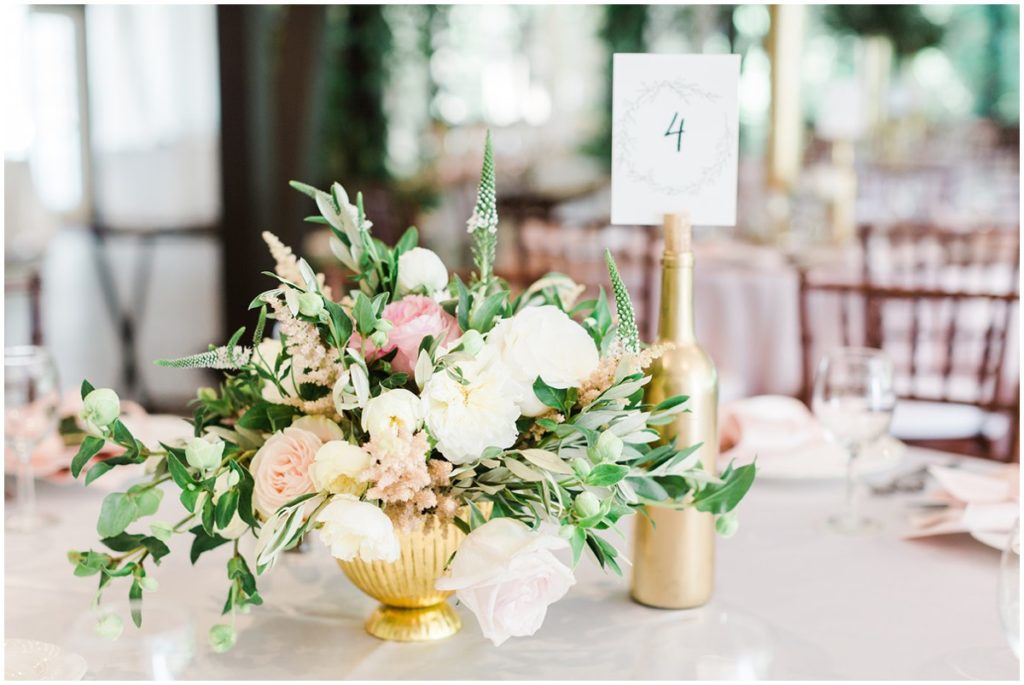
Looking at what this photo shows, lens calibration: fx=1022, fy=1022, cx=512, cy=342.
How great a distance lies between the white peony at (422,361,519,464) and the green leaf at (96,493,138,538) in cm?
24

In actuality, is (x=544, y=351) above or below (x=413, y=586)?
above

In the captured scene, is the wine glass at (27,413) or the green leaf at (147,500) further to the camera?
the wine glass at (27,413)

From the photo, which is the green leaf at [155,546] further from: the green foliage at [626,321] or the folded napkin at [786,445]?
the folded napkin at [786,445]

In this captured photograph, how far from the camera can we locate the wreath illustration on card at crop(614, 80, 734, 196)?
2.91 ft

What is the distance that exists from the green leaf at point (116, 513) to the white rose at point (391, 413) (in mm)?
202

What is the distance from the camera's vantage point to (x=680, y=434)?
0.87 meters

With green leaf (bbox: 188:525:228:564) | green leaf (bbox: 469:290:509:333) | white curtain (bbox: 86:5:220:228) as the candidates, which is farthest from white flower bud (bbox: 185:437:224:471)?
white curtain (bbox: 86:5:220:228)

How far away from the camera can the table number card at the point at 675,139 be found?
881 millimetres

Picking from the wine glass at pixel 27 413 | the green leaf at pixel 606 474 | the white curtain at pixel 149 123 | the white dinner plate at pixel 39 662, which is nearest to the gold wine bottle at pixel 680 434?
the green leaf at pixel 606 474

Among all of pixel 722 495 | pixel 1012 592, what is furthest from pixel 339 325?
pixel 1012 592

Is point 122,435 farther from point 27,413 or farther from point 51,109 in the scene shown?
point 51,109

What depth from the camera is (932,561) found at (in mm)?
1041

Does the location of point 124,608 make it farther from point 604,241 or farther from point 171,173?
point 171,173

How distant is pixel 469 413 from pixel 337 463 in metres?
0.10
